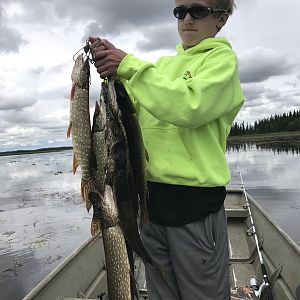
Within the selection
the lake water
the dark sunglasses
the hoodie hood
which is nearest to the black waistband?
the hoodie hood

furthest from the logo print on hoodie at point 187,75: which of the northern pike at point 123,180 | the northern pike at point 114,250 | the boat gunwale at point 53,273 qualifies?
the boat gunwale at point 53,273

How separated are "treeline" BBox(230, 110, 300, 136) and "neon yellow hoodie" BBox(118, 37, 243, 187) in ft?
393

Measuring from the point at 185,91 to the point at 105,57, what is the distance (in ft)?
1.73

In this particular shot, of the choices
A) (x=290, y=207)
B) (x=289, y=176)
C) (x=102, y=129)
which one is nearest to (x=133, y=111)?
(x=102, y=129)

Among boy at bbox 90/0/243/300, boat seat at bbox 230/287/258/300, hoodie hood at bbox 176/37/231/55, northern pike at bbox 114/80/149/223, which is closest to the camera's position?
boy at bbox 90/0/243/300

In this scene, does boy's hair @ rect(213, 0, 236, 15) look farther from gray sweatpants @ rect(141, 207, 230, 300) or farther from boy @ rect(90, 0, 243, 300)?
gray sweatpants @ rect(141, 207, 230, 300)

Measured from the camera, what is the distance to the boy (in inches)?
87.7

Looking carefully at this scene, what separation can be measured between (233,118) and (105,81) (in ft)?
2.78

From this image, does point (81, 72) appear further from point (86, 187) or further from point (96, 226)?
point (96, 226)

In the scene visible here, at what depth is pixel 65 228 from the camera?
14516 millimetres

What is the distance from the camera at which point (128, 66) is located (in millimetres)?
2252

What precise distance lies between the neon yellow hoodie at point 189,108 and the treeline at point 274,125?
393 ft

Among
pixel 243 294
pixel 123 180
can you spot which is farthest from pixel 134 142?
pixel 243 294

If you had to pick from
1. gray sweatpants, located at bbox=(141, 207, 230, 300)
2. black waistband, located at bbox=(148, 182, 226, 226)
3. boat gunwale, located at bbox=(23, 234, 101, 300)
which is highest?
black waistband, located at bbox=(148, 182, 226, 226)
